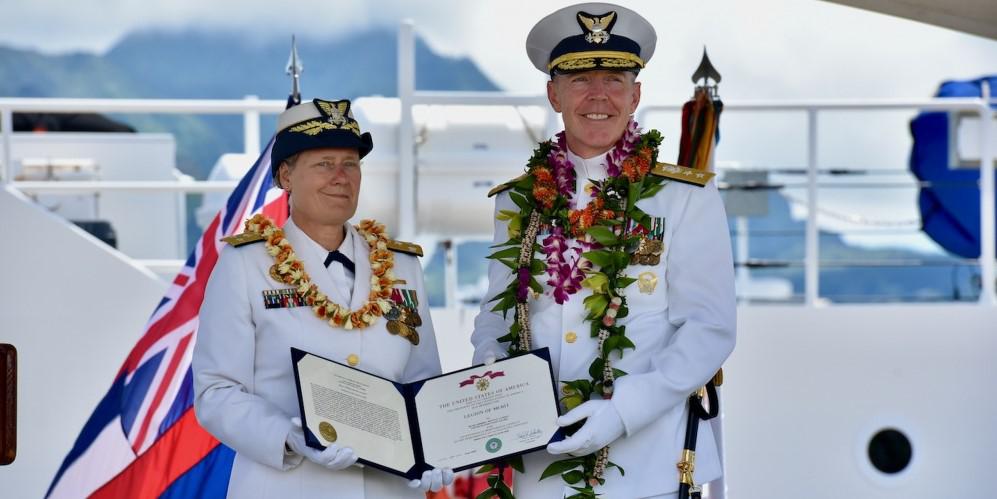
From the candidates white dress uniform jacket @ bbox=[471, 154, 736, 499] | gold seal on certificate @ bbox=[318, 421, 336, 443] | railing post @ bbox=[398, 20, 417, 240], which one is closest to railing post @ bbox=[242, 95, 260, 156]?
railing post @ bbox=[398, 20, 417, 240]

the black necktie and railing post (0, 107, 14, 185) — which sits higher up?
railing post (0, 107, 14, 185)

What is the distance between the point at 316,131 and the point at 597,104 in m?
0.61

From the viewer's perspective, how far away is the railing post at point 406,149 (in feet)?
17.6

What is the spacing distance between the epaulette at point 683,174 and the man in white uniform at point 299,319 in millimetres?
624

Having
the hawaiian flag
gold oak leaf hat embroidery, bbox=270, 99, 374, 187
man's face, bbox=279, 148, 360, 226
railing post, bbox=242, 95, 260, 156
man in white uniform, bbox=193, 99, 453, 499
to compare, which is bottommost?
the hawaiian flag

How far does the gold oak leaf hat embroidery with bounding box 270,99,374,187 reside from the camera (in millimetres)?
2871

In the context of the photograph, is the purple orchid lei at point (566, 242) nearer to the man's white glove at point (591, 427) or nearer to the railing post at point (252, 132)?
the man's white glove at point (591, 427)

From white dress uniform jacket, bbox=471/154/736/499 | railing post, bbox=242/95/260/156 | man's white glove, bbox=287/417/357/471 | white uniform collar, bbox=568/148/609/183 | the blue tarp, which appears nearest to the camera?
man's white glove, bbox=287/417/357/471

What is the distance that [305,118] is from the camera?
2.92 metres

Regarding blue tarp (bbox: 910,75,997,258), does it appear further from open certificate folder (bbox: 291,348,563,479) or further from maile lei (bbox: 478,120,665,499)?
open certificate folder (bbox: 291,348,563,479)

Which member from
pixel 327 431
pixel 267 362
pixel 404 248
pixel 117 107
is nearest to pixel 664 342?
pixel 404 248

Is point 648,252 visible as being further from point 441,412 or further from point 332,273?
point 332,273

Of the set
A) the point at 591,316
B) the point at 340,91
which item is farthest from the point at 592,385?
the point at 340,91

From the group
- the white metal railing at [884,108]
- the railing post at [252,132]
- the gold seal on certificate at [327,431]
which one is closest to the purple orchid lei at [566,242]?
the gold seal on certificate at [327,431]
